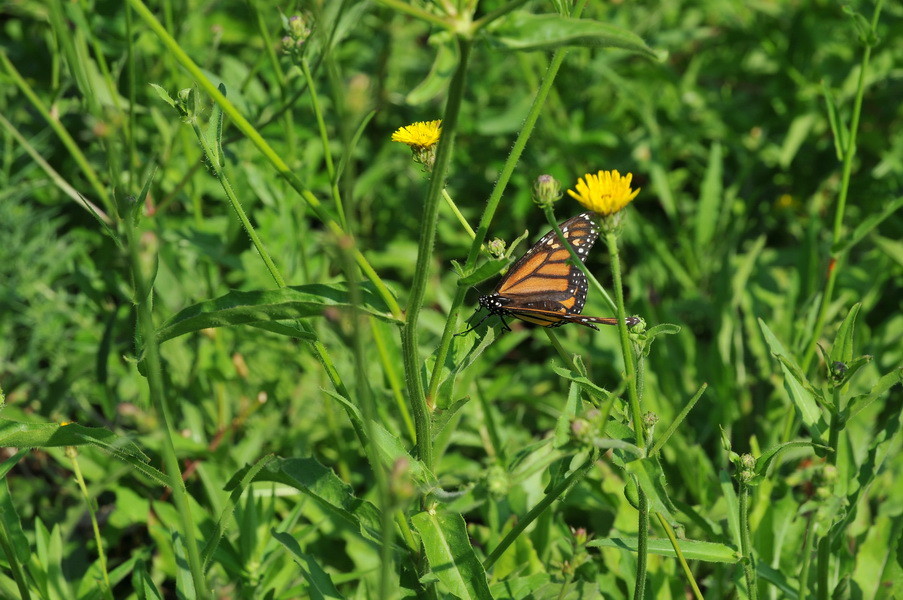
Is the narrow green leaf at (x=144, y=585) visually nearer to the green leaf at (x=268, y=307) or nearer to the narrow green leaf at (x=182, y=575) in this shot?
the narrow green leaf at (x=182, y=575)

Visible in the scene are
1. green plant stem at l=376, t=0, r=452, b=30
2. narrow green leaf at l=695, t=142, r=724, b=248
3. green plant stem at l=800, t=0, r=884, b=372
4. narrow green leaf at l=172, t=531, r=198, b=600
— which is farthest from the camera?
narrow green leaf at l=695, t=142, r=724, b=248

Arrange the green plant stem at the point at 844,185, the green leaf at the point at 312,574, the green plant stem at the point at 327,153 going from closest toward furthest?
the green plant stem at the point at 327,153 → the green leaf at the point at 312,574 → the green plant stem at the point at 844,185

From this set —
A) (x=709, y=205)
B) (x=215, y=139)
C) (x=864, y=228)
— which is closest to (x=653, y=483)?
(x=215, y=139)

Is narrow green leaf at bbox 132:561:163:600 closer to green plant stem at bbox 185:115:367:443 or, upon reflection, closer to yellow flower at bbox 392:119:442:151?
green plant stem at bbox 185:115:367:443

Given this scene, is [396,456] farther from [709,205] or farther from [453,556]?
[709,205]

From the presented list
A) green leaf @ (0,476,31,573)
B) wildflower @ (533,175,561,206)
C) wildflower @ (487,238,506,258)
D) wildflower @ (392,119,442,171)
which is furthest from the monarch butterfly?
green leaf @ (0,476,31,573)

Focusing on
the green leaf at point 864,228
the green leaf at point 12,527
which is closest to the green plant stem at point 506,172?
the green leaf at point 12,527

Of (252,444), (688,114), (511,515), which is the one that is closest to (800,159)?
(688,114)
